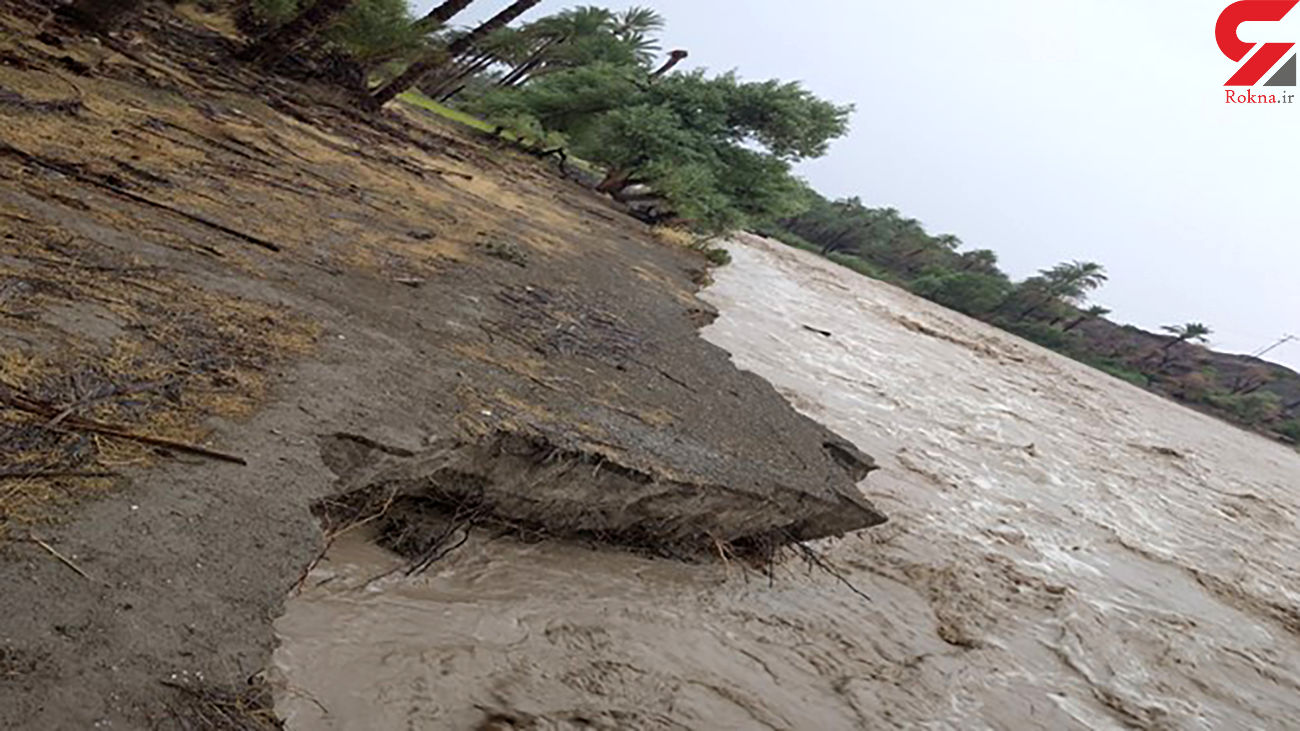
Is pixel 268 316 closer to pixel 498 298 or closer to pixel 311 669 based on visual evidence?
pixel 311 669

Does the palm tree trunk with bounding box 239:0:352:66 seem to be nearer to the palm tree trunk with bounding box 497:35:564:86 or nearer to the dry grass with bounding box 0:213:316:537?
the dry grass with bounding box 0:213:316:537

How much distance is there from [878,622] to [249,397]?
3.28 metres

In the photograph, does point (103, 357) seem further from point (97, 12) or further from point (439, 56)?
point (439, 56)

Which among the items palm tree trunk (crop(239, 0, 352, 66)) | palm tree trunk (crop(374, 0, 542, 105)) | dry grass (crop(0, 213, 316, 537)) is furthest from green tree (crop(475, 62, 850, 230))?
dry grass (crop(0, 213, 316, 537))

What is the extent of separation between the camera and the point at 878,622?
394cm

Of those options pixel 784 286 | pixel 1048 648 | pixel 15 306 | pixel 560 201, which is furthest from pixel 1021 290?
pixel 15 306

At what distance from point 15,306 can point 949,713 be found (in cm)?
406

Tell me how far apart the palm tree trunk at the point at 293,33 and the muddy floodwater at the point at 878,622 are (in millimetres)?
7358

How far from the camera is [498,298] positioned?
5.32 m

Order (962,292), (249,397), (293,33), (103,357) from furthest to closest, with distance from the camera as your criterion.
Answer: (962,292) → (293,33) → (249,397) → (103,357)

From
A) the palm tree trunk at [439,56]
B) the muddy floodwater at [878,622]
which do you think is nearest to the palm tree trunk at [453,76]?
the palm tree trunk at [439,56]

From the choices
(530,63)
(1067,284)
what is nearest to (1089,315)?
(1067,284)

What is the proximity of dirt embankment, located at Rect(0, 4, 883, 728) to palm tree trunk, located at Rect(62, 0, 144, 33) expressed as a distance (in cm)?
43

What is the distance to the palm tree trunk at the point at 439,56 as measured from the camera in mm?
12188
